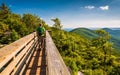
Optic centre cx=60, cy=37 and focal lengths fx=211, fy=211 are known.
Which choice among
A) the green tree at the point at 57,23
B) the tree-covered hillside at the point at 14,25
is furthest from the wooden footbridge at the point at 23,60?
the green tree at the point at 57,23

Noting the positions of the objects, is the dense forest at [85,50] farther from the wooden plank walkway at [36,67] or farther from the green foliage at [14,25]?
the wooden plank walkway at [36,67]

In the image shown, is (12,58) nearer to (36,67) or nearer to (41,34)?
(36,67)

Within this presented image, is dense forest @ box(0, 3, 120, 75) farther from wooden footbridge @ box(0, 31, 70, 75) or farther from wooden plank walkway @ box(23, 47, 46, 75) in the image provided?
wooden footbridge @ box(0, 31, 70, 75)

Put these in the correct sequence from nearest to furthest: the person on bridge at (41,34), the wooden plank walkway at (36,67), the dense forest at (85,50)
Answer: the wooden plank walkway at (36,67)
the person on bridge at (41,34)
the dense forest at (85,50)

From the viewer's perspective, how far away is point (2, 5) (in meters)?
108

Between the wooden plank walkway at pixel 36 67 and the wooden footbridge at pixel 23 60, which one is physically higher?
the wooden footbridge at pixel 23 60

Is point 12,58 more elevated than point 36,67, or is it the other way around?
point 12,58

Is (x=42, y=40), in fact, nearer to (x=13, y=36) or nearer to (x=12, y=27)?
(x=13, y=36)

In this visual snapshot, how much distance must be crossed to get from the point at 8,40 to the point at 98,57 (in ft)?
118

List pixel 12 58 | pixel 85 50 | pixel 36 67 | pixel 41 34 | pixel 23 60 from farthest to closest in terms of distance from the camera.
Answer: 1. pixel 85 50
2. pixel 41 34
3. pixel 36 67
4. pixel 23 60
5. pixel 12 58

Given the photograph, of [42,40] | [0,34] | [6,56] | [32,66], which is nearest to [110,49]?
[0,34]

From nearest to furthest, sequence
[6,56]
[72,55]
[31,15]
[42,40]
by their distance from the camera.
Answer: [6,56]
[42,40]
[72,55]
[31,15]

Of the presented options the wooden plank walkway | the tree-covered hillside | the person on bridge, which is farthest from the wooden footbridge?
the tree-covered hillside

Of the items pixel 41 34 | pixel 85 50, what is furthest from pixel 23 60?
pixel 85 50
